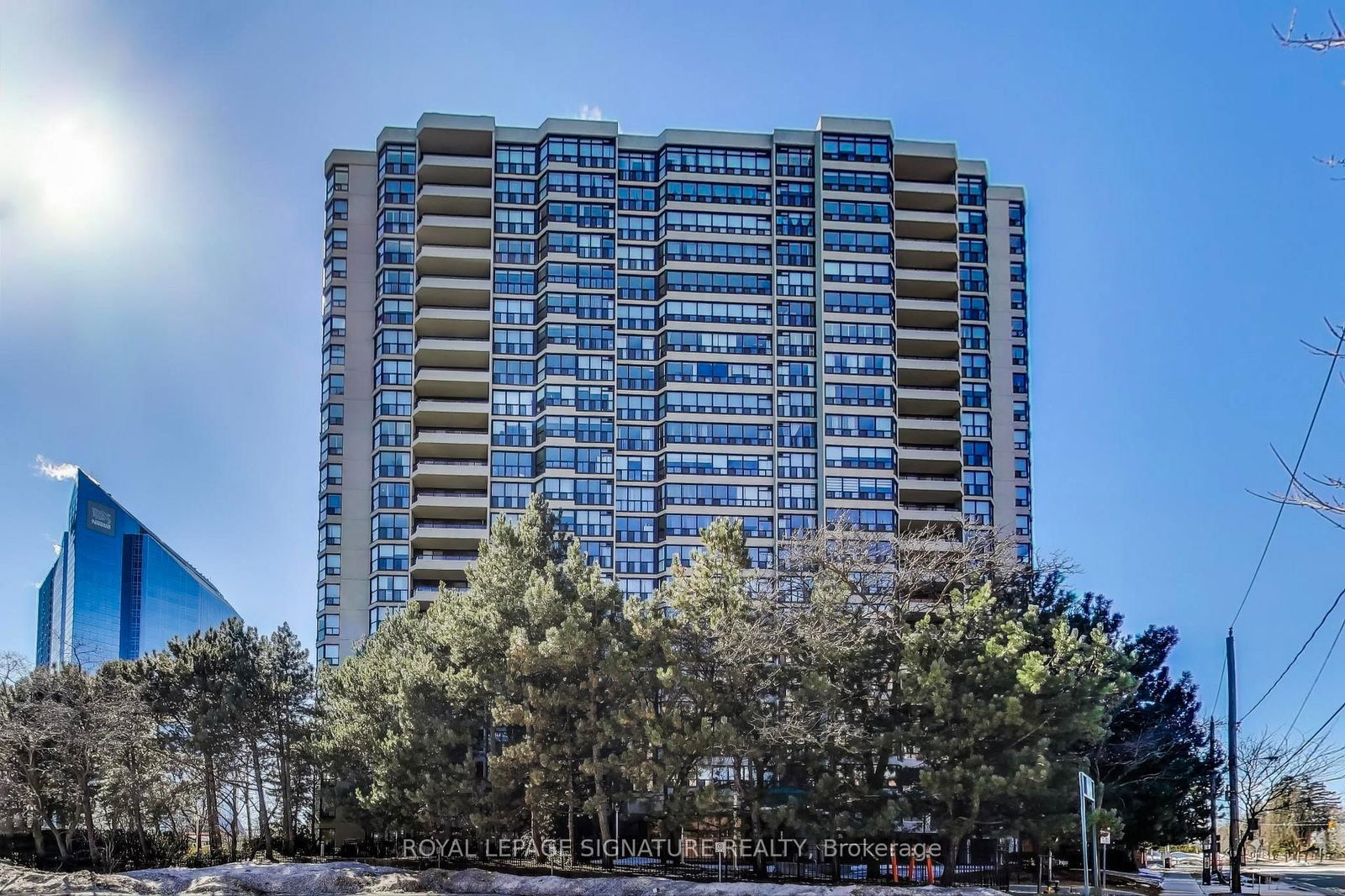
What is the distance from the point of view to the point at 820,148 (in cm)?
9100

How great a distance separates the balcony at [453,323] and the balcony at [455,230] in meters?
4.44

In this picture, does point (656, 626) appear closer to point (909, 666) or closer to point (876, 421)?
point (909, 666)

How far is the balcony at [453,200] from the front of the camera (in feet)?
297

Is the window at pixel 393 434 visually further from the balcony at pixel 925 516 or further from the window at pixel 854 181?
the balcony at pixel 925 516

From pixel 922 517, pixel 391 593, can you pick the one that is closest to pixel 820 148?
pixel 922 517

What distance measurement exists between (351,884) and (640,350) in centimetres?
5012

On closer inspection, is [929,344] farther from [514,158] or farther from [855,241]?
[514,158]

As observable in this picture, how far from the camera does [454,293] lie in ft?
295

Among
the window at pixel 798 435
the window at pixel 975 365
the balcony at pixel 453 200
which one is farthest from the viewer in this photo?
the window at pixel 975 365

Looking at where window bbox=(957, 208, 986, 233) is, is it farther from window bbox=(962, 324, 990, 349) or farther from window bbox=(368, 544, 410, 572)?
window bbox=(368, 544, 410, 572)

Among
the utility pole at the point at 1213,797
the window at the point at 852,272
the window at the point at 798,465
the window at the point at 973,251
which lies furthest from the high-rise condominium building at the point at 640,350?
the utility pole at the point at 1213,797

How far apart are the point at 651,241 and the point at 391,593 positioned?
27.3 metres

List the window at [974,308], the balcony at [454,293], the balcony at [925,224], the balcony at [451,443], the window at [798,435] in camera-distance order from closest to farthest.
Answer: the balcony at [451,443], the window at [798,435], the balcony at [454,293], the balcony at [925,224], the window at [974,308]

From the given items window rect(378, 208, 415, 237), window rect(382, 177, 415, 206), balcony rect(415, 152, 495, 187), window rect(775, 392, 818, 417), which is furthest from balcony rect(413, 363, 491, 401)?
window rect(775, 392, 818, 417)
